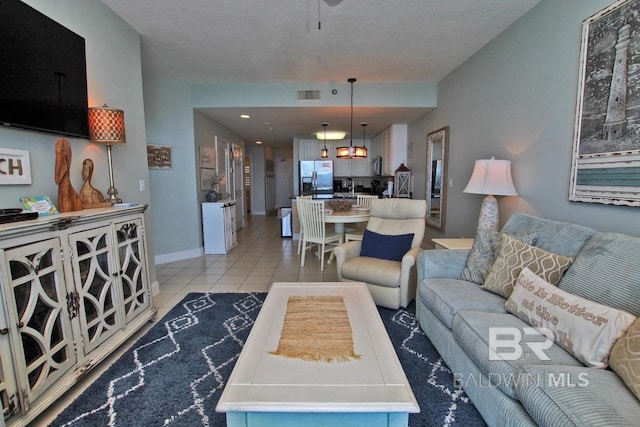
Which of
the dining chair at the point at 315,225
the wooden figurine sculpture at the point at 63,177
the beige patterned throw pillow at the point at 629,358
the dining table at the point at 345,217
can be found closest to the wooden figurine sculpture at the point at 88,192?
the wooden figurine sculpture at the point at 63,177

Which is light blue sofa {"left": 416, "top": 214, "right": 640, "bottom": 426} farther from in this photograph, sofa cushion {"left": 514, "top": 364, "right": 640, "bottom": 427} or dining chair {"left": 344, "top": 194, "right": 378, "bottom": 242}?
dining chair {"left": 344, "top": 194, "right": 378, "bottom": 242}

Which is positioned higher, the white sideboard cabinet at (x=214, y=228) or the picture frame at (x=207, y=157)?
the picture frame at (x=207, y=157)

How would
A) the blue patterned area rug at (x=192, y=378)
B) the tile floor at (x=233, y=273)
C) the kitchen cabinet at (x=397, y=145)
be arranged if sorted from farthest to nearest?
1. the kitchen cabinet at (x=397, y=145)
2. the tile floor at (x=233, y=273)
3. the blue patterned area rug at (x=192, y=378)

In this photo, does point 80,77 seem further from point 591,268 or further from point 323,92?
point 591,268

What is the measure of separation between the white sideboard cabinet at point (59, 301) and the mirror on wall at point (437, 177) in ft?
12.5

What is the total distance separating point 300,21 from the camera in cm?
272

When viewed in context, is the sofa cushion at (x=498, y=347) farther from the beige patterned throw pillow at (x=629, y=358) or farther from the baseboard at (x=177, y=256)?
the baseboard at (x=177, y=256)

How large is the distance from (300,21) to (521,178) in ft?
8.09

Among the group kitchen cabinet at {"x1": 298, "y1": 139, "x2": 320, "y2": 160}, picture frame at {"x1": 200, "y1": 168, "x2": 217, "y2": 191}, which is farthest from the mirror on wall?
picture frame at {"x1": 200, "y1": 168, "x2": 217, "y2": 191}

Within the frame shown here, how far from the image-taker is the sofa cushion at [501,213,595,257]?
5.53ft

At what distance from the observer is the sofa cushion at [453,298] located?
176 centimetres

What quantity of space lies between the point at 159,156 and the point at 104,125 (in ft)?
7.16

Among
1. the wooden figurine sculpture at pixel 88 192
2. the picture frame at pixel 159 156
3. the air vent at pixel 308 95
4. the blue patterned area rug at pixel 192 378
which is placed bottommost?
the blue patterned area rug at pixel 192 378

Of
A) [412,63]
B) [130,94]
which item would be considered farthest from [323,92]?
[130,94]
